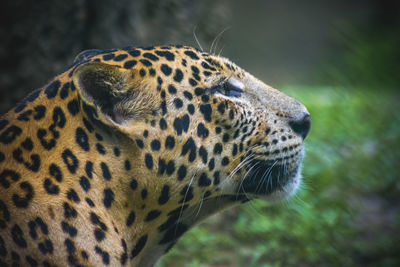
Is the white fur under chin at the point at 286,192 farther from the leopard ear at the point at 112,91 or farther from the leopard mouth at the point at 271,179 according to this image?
the leopard ear at the point at 112,91

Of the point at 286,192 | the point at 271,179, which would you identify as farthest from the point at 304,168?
the point at 271,179

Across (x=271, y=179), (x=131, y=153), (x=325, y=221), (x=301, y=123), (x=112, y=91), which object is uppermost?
(x=301, y=123)

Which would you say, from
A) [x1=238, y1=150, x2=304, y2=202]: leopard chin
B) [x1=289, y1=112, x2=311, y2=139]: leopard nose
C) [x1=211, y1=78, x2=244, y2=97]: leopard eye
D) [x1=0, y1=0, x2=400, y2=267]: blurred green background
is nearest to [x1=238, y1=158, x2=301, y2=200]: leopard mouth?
[x1=238, y1=150, x2=304, y2=202]: leopard chin

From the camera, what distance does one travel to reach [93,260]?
204 cm

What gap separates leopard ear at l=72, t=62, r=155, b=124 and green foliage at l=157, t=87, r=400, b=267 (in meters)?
1.97

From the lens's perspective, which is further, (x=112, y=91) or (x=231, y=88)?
(x=231, y=88)

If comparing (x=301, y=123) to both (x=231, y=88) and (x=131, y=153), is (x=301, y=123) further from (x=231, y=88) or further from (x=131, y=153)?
(x=131, y=153)

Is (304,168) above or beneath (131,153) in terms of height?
above

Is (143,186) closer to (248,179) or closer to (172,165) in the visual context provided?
(172,165)

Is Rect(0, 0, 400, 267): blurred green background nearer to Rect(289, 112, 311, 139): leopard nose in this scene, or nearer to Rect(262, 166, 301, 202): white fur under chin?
Rect(262, 166, 301, 202): white fur under chin

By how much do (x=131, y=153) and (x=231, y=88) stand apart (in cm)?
88

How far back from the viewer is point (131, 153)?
2.21m

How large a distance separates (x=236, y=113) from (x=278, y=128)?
0.35m

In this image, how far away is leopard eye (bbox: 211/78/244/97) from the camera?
A: 2596 mm
